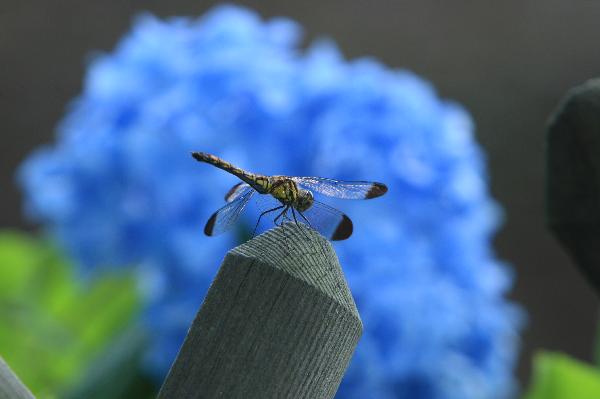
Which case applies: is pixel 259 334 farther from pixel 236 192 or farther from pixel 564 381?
pixel 564 381

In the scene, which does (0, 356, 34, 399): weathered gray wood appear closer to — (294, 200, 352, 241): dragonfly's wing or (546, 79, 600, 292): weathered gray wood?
(294, 200, 352, 241): dragonfly's wing

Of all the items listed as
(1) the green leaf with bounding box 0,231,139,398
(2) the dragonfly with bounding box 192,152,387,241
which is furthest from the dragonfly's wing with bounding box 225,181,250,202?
(1) the green leaf with bounding box 0,231,139,398

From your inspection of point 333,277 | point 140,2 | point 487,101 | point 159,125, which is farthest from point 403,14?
point 333,277

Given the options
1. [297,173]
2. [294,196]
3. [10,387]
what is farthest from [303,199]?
[297,173]

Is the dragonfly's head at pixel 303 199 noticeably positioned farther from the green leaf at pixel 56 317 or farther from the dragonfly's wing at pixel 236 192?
the green leaf at pixel 56 317

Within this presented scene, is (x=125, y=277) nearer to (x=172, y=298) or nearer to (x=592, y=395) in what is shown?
(x=172, y=298)
